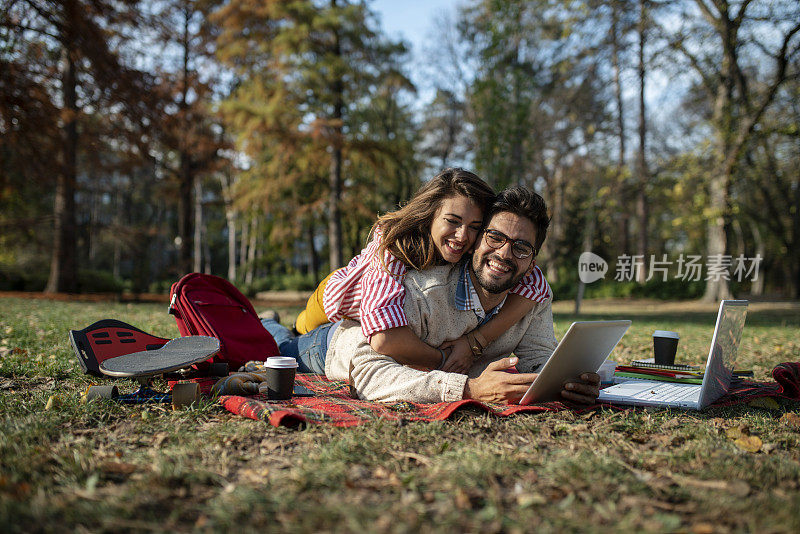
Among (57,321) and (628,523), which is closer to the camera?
(628,523)

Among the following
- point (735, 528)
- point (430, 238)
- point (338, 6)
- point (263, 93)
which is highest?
point (338, 6)

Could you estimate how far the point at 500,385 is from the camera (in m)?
2.93

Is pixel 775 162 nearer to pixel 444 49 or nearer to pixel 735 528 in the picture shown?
pixel 444 49

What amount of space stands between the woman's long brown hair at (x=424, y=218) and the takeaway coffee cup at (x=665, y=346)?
2.00 m

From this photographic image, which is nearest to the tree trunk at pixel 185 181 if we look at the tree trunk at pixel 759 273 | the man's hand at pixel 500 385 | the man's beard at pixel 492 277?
the man's beard at pixel 492 277

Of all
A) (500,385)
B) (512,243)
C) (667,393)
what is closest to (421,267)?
(512,243)

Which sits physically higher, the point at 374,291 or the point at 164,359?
the point at 374,291

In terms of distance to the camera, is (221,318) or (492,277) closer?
(492,277)

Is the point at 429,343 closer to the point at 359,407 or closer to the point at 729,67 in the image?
the point at 359,407

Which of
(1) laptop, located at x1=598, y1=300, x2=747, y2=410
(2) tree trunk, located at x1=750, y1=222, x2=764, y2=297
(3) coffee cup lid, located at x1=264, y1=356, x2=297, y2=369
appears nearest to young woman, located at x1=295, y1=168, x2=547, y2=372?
(3) coffee cup lid, located at x1=264, y1=356, x2=297, y2=369

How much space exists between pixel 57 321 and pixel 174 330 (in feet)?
5.52

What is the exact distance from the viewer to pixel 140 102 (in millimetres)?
12484

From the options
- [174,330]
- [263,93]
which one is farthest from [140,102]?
[174,330]

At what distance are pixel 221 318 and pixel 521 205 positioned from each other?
2361mm
